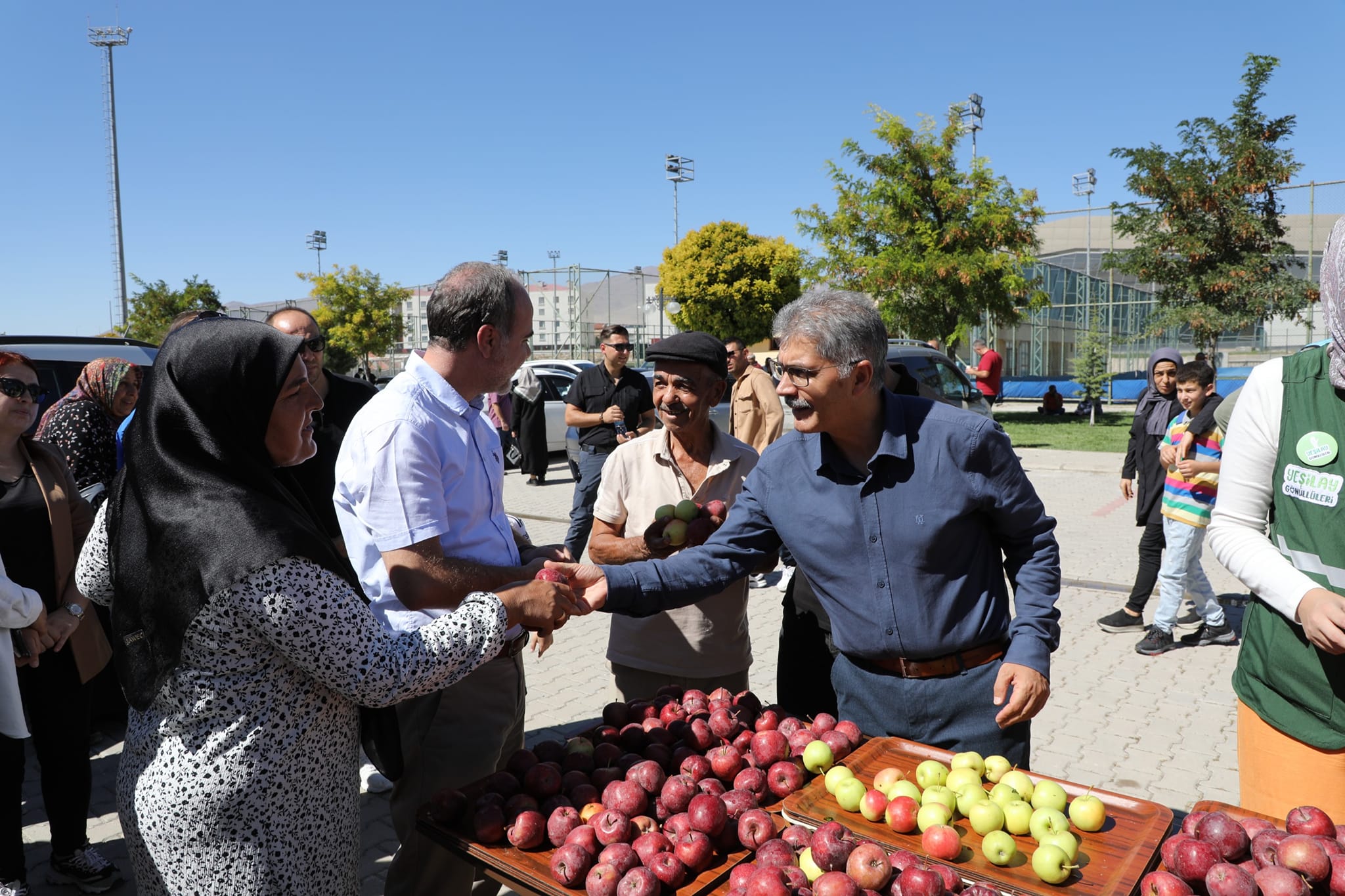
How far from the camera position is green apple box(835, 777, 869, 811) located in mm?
2195

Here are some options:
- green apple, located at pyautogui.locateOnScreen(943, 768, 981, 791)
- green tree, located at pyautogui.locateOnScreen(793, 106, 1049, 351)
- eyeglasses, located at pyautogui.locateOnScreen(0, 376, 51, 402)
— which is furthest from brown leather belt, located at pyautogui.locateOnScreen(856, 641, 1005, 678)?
green tree, located at pyautogui.locateOnScreen(793, 106, 1049, 351)

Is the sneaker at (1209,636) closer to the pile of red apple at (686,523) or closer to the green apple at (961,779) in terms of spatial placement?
the pile of red apple at (686,523)

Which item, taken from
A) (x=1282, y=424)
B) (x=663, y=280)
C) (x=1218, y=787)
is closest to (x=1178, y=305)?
(x=663, y=280)

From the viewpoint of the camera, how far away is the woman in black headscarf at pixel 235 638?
6.30ft

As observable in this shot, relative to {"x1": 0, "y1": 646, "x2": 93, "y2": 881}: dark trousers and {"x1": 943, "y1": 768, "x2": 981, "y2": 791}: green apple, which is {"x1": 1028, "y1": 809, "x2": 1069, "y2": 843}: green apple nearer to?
{"x1": 943, "y1": 768, "x2": 981, "y2": 791}: green apple

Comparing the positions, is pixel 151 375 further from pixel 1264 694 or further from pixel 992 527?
pixel 1264 694

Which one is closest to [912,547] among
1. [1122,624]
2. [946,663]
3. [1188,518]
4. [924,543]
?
[924,543]

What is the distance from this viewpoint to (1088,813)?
2.08m

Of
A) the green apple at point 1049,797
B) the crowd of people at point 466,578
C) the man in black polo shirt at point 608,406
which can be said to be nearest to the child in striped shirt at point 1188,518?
the crowd of people at point 466,578

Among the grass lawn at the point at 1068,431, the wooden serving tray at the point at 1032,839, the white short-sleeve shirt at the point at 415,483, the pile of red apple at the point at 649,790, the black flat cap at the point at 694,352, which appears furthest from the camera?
the grass lawn at the point at 1068,431

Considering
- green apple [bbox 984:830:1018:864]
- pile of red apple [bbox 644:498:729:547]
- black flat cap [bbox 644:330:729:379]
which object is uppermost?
black flat cap [bbox 644:330:729:379]

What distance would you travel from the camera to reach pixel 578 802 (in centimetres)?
224

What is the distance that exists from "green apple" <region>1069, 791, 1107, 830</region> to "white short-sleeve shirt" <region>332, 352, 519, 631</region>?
1.77m

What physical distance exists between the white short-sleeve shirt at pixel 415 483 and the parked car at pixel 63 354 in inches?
168
